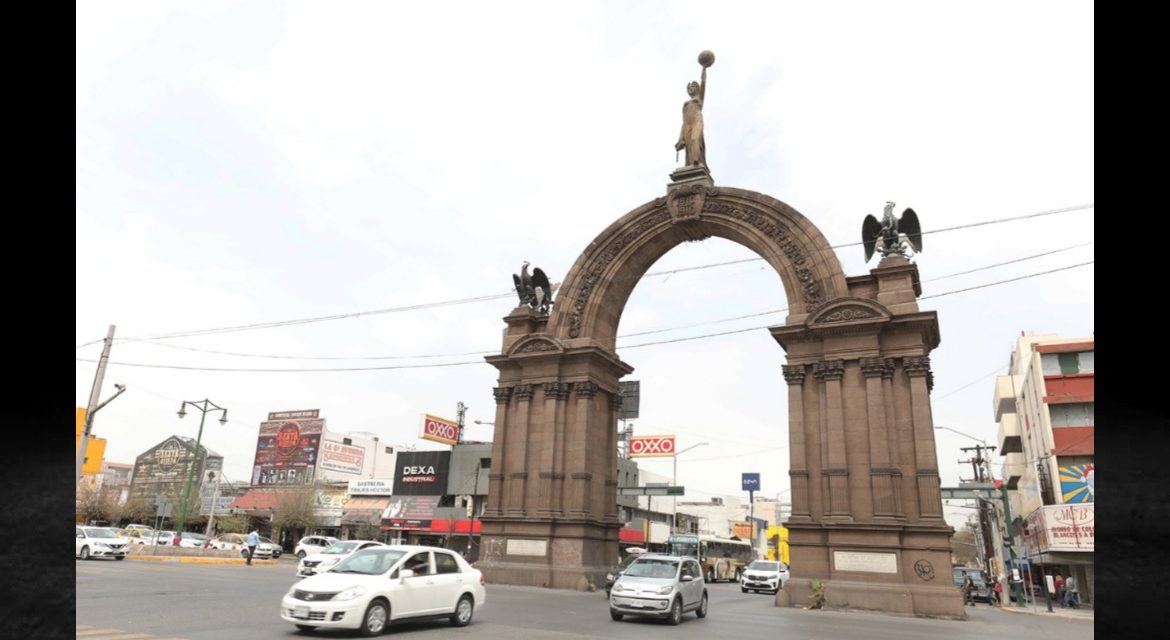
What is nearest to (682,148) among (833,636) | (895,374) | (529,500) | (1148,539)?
(895,374)

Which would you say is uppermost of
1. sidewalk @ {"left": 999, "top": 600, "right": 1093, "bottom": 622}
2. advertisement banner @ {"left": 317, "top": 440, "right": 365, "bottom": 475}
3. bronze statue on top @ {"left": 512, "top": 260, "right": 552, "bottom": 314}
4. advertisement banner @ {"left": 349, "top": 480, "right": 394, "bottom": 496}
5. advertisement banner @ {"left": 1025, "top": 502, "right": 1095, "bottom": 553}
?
bronze statue on top @ {"left": 512, "top": 260, "right": 552, "bottom": 314}

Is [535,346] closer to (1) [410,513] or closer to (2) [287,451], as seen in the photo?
(1) [410,513]

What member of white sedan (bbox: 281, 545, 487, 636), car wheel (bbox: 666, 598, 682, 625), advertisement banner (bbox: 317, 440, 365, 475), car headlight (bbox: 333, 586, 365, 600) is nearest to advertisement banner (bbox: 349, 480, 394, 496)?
advertisement banner (bbox: 317, 440, 365, 475)

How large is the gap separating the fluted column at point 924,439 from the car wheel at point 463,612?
47.3 feet

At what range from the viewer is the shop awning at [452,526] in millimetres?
57906

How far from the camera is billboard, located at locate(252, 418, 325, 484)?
278 ft

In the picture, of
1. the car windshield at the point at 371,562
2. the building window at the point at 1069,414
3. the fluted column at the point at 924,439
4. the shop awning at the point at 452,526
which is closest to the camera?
the car windshield at the point at 371,562

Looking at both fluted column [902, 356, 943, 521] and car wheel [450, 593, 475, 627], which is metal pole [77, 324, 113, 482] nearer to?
car wheel [450, 593, 475, 627]

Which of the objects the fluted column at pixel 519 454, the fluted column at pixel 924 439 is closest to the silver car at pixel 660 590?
the fluted column at pixel 924 439

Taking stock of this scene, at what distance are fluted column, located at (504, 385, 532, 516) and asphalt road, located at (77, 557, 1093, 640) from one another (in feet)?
18.1

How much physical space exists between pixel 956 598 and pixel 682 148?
1917 cm

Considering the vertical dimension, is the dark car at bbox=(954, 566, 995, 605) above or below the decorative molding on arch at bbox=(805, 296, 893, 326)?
below

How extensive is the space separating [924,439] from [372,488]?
197 feet

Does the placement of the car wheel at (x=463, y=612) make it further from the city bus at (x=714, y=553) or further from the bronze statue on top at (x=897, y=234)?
the city bus at (x=714, y=553)
